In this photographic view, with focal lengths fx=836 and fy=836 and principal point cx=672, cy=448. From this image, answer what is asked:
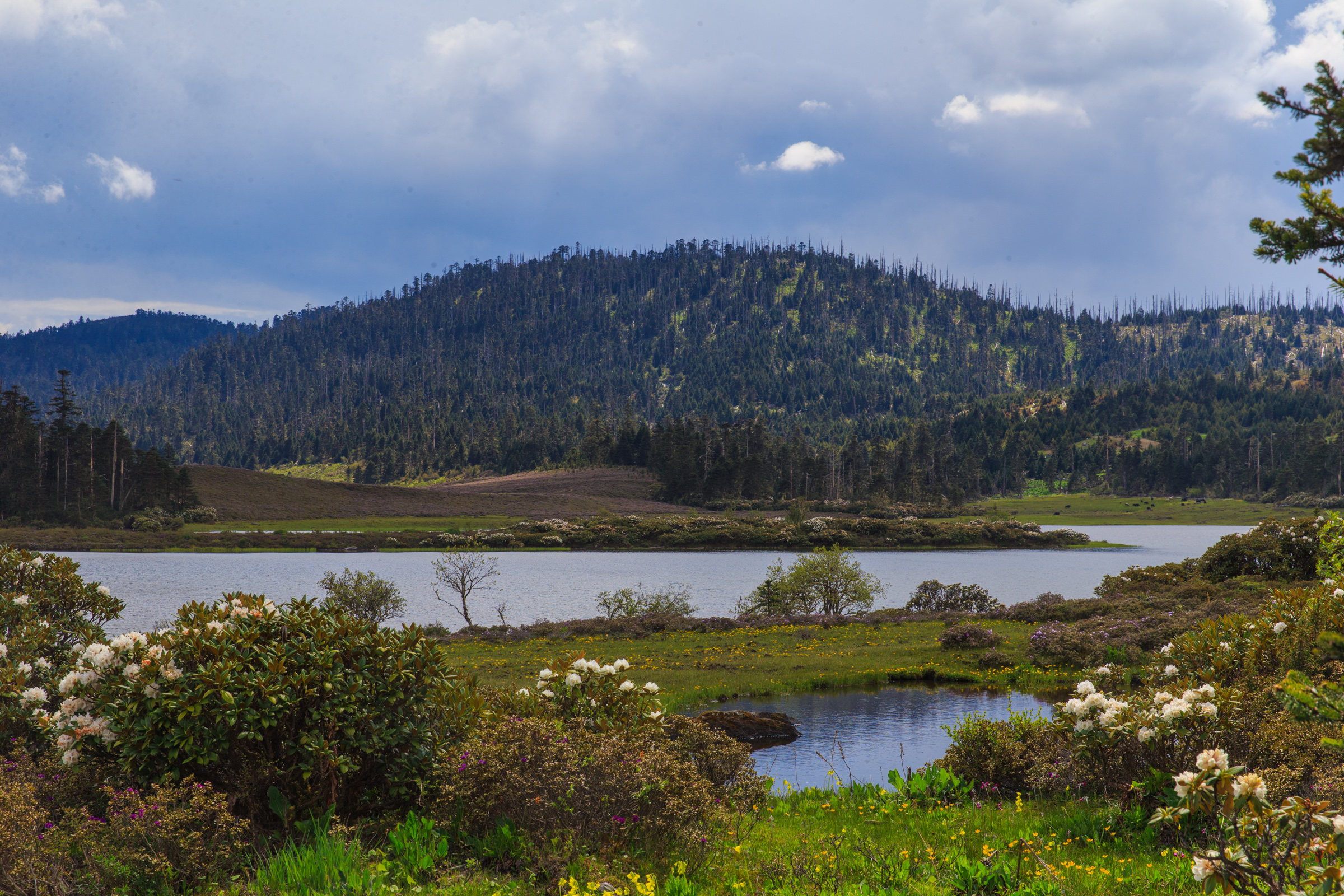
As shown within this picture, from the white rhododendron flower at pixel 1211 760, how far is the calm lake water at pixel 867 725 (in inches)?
375

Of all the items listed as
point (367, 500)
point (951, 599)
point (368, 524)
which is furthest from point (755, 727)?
point (367, 500)

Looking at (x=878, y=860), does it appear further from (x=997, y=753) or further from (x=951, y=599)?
(x=951, y=599)

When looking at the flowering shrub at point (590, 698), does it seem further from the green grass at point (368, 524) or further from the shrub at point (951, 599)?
the green grass at point (368, 524)

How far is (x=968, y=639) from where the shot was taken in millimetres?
31875

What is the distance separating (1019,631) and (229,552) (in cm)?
8648

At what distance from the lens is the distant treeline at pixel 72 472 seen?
110250 mm

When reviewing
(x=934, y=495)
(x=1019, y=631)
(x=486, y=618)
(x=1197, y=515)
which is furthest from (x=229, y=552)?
(x=1197, y=515)

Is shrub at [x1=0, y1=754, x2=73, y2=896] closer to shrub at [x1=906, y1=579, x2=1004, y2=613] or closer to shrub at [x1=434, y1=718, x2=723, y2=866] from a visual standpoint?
shrub at [x1=434, y1=718, x2=723, y2=866]

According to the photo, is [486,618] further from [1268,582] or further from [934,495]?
[934,495]

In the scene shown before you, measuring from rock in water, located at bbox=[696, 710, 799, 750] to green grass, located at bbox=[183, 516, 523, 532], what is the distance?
329 feet

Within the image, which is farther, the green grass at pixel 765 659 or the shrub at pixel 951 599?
the shrub at pixel 951 599

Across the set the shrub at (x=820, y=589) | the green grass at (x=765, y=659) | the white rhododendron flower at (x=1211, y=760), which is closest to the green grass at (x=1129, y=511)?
the shrub at (x=820, y=589)

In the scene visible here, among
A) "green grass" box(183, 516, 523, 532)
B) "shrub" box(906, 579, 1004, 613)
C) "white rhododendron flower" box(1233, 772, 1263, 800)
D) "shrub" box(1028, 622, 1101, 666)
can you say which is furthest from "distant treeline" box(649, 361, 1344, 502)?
"white rhododendron flower" box(1233, 772, 1263, 800)

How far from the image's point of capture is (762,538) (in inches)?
4373
